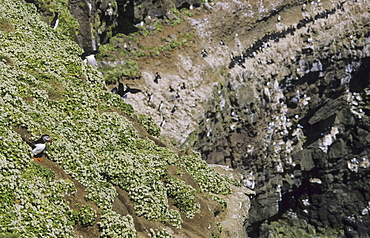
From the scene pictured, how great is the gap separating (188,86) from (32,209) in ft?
78.1

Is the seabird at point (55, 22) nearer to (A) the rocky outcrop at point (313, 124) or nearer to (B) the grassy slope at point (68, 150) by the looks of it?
(B) the grassy slope at point (68, 150)

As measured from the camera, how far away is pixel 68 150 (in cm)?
1253

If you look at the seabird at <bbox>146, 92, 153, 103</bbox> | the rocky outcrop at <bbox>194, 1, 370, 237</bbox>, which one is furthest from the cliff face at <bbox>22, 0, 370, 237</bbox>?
the seabird at <bbox>146, 92, 153, 103</bbox>

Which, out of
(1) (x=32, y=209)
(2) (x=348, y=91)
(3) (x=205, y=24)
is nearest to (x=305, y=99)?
(2) (x=348, y=91)

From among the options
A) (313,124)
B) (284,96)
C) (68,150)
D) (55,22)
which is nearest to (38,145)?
(68,150)

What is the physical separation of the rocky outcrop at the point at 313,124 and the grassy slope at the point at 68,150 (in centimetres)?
2266

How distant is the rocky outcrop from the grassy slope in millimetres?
22663

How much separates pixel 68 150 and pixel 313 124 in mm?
35879

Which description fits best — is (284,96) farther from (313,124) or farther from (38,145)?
(38,145)

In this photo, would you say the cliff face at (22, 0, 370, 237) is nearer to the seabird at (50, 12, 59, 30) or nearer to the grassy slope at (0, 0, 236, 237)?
the seabird at (50, 12, 59, 30)

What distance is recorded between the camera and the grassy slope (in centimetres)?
1031

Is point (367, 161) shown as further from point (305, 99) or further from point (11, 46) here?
point (11, 46)

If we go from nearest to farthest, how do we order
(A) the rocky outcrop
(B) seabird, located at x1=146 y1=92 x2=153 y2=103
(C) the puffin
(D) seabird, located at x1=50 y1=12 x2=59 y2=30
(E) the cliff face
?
(C) the puffin < (D) seabird, located at x1=50 y1=12 x2=59 y2=30 < (B) seabird, located at x1=146 y1=92 x2=153 y2=103 < (E) the cliff face < (A) the rocky outcrop

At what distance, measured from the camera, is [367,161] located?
1677 inches
